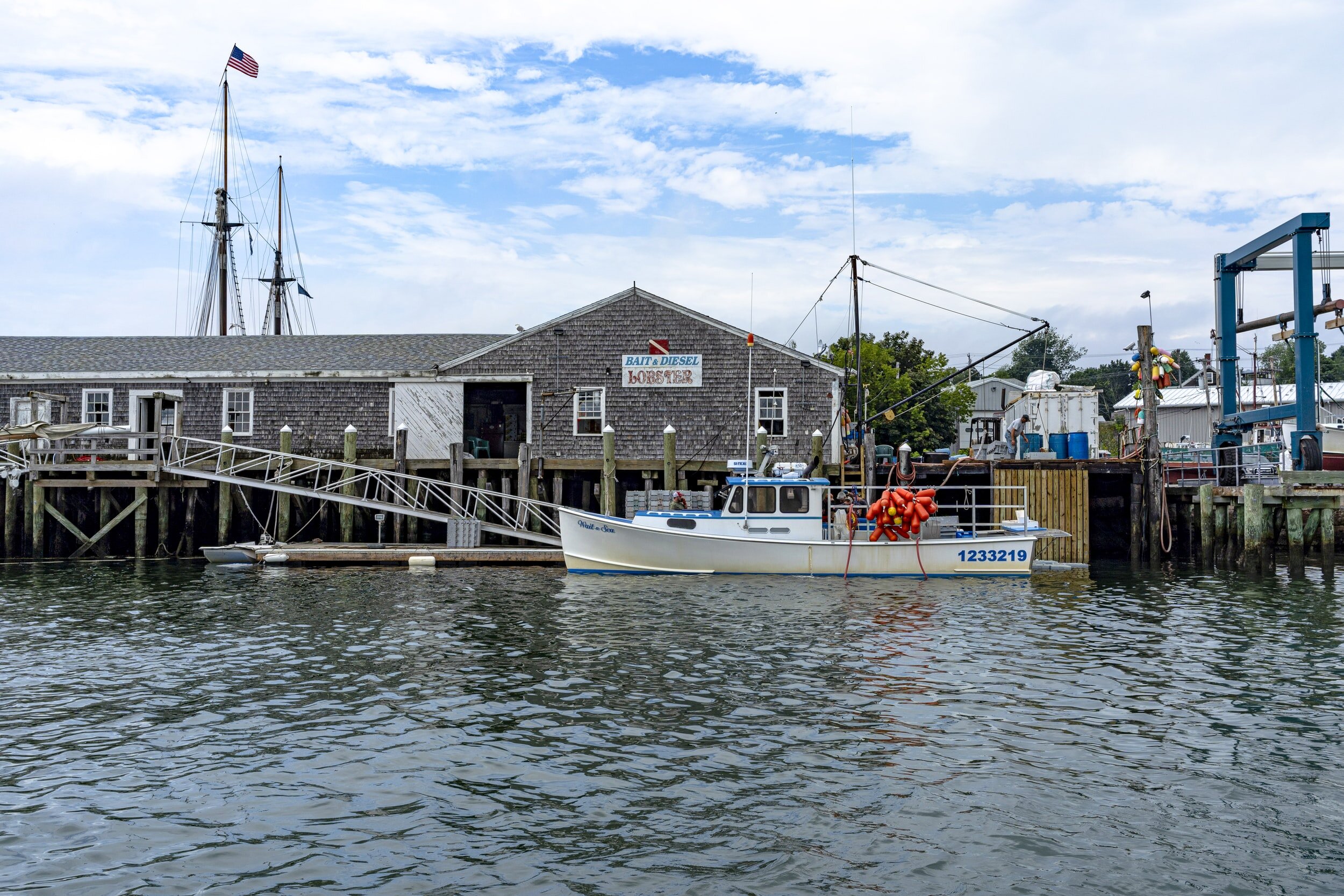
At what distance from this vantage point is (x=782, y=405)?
28188 mm

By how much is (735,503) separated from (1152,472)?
434 inches

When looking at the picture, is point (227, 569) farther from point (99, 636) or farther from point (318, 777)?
point (318, 777)

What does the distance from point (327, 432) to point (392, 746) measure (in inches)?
855

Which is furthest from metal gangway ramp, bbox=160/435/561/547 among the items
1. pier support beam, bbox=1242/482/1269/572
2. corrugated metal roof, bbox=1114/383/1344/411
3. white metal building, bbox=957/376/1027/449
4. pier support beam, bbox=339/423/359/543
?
white metal building, bbox=957/376/1027/449

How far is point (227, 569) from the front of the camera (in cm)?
2250

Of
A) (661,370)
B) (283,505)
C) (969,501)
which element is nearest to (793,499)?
(969,501)

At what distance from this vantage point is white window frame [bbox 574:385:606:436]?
93.9 feet

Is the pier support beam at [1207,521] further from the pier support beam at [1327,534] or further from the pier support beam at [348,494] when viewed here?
the pier support beam at [348,494]

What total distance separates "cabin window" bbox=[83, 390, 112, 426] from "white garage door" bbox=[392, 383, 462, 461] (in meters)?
8.51

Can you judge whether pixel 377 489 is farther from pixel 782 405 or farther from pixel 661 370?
pixel 782 405

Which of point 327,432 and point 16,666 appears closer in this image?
point 16,666

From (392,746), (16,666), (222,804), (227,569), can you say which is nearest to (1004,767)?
(392,746)

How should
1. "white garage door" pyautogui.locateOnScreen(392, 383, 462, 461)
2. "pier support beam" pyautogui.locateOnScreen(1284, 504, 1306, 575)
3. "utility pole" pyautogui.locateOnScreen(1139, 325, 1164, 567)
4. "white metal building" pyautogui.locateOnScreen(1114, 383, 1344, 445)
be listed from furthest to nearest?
"white metal building" pyautogui.locateOnScreen(1114, 383, 1344, 445) < "white garage door" pyautogui.locateOnScreen(392, 383, 462, 461) < "utility pole" pyautogui.locateOnScreen(1139, 325, 1164, 567) < "pier support beam" pyautogui.locateOnScreen(1284, 504, 1306, 575)

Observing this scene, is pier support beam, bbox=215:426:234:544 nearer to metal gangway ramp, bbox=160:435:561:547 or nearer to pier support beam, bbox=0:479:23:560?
metal gangway ramp, bbox=160:435:561:547
